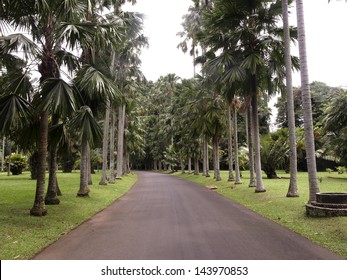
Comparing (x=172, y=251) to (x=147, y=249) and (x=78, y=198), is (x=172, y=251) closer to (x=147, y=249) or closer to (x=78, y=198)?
(x=147, y=249)

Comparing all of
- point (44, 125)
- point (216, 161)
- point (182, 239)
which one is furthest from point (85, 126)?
point (216, 161)

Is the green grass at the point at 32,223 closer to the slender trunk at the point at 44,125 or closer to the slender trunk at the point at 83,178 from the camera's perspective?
the slender trunk at the point at 44,125

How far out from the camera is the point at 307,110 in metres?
11.1

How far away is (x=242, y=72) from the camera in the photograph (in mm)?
14695

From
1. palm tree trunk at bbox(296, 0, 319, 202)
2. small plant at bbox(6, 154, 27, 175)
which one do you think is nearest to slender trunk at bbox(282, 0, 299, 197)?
palm tree trunk at bbox(296, 0, 319, 202)

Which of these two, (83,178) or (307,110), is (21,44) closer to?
(83,178)

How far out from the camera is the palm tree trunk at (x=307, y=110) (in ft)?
35.7

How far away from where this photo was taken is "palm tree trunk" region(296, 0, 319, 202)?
1087cm

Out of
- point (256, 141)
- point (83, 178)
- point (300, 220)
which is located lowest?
point (300, 220)

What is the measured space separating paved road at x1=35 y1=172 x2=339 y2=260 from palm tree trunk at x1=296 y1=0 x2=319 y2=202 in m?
2.40

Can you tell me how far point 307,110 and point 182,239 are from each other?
7.05m

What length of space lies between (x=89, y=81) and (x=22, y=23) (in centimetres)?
293

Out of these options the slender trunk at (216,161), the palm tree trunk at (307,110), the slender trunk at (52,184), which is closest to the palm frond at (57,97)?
the slender trunk at (52,184)

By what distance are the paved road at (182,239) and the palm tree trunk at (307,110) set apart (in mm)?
2405
